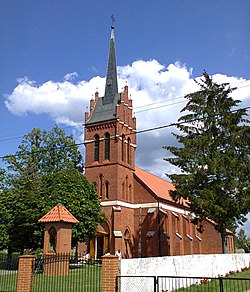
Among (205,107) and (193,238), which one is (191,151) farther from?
(193,238)

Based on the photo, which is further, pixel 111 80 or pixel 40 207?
pixel 111 80

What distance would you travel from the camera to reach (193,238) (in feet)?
144

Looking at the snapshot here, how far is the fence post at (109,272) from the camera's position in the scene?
11609 mm

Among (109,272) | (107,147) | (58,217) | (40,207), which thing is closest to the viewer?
(109,272)

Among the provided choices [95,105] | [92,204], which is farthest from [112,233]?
[95,105]

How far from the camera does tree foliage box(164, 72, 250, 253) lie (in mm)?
23672

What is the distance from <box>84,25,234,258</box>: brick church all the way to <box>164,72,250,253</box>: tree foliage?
347 inches

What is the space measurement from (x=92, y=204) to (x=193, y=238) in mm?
19161

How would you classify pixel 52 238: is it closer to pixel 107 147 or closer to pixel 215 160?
pixel 215 160

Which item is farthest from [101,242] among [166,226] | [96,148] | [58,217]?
[58,217]

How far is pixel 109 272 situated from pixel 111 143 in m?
25.0

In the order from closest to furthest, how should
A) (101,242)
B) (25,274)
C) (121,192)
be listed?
(25,274) < (101,242) < (121,192)

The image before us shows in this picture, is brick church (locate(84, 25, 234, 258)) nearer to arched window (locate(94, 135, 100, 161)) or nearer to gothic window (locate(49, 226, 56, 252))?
arched window (locate(94, 135, 100, 161))

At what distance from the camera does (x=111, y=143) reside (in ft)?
119
